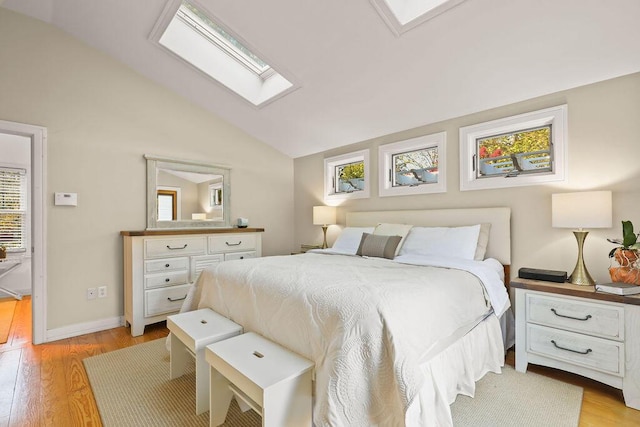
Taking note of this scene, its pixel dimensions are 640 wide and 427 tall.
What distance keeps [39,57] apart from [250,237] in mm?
2691

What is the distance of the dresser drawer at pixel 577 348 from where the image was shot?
1842mm

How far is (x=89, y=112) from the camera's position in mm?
3072

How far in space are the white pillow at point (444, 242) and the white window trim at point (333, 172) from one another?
112cm

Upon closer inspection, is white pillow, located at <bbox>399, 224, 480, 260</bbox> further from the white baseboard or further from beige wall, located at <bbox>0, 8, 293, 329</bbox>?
the white baseboard

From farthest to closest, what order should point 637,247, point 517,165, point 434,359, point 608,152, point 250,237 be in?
point 250,237 < point 517,165 < point 608,152 < point 637,247 < point 434,359

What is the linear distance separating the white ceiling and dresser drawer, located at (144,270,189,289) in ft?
6.85

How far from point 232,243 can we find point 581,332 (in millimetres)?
3311

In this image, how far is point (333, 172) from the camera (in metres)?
4.39

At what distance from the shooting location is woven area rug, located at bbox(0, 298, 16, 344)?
9.64 ft

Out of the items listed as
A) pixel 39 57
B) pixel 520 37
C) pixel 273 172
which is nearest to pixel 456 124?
pixel 520 37

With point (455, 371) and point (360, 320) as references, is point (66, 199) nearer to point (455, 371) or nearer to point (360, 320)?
point (360, 320)

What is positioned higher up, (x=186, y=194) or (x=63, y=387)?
(x=186, y=194)

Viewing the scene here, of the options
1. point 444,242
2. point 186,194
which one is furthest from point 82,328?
point 444,242

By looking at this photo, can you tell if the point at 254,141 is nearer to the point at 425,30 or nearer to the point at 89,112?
the point at 89,112
